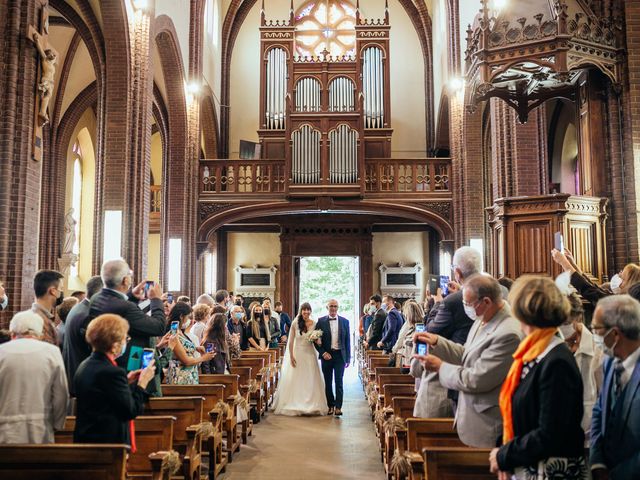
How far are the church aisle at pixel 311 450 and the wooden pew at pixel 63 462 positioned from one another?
115 inches

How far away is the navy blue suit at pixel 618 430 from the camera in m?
2.79

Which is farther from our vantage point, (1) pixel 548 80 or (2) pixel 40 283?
→ (1) pixel 548 80

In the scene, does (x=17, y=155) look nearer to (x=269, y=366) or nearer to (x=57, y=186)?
(x=269, y=366)

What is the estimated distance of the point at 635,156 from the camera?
804 cm

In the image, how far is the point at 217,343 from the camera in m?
7.42

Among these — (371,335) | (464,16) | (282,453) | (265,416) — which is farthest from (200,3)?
(282,453)

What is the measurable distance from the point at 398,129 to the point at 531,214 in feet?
43.2

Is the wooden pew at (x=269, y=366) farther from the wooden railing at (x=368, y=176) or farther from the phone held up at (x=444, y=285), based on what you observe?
the wooden railing at (x=368, y=176)

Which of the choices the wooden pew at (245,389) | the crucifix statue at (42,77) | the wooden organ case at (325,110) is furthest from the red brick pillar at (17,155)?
the wooden organ case at (325,110)

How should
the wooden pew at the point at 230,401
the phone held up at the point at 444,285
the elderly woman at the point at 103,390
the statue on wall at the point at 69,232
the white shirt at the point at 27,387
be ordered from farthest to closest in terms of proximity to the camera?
the statue on wall at the point at 69,232 < the wooden pew at the point at 230,401 < the phone held up at the point at 444,285 < the white shirt at the point at 27,387 < the elderly woman at the point at 103,390

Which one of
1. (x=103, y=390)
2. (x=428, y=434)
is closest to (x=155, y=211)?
(x=428, y=434)

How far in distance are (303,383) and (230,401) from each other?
3.02 m

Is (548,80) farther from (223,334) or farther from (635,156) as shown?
(223,334)

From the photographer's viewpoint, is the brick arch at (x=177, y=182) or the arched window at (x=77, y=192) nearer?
the brick arch at (x=177, y=182)
